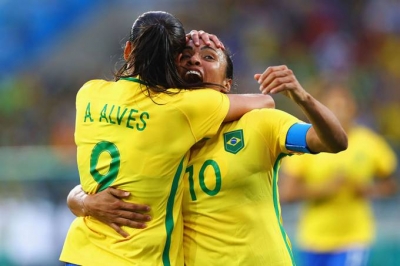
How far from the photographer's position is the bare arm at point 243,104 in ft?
12.8

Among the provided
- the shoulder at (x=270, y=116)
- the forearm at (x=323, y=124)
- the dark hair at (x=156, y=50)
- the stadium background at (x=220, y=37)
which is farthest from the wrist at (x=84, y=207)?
the stadium background at (x=220, y=37)

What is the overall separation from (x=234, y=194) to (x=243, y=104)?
430 mm

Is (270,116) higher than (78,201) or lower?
higher

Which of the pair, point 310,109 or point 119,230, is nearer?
point 310,109

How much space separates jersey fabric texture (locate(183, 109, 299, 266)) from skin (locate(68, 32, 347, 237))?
0.29 m

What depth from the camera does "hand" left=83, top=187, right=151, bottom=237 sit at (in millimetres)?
3721

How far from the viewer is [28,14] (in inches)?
558

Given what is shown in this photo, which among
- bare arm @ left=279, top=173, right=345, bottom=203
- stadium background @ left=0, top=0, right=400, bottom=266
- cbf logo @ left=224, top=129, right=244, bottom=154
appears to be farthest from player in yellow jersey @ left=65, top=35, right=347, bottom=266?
stadium background @ left=0, top=0, right=400, bottom=266

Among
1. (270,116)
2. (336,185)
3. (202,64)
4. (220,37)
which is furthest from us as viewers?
(220,37)

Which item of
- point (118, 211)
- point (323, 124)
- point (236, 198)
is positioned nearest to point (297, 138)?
point (323, 124)

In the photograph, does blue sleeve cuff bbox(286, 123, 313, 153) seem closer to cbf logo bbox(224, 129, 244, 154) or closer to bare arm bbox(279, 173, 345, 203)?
cbf logo bbox(224, 129, 244, 154)

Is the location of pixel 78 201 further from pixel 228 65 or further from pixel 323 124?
pixel 323 124

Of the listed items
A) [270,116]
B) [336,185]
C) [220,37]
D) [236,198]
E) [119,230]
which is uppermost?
[220,37]

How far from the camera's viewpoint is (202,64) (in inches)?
157
